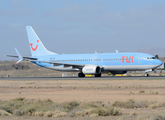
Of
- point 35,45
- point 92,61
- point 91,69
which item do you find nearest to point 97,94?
point 91,69

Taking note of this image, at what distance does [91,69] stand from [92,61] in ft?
11.0

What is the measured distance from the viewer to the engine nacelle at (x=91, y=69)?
49250mm

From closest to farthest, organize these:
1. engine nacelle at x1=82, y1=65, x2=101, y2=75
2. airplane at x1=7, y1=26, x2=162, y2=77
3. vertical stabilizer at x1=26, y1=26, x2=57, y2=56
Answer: airplane at x1=7, y1=26, x2=162, y2=77 → engine nacelle at x1=82, y1=65, x2=101, y2=75 → vertical stabilizer at x1=26, y1=26, x2=57, y2=56

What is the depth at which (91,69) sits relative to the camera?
49.4 m

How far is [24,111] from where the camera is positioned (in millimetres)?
13852

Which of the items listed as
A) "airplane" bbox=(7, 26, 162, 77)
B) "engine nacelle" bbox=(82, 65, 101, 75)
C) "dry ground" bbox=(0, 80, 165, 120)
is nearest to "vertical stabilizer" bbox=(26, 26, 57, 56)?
"airplane" bbox=(7, 26, 162, 77)

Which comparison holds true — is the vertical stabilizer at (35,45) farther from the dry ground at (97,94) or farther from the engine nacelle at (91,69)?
the dry ground at (97,94)

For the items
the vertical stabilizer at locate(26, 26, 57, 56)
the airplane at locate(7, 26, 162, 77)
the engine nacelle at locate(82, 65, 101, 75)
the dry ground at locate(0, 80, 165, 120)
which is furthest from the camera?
the vertical stabilizer at locate(26, 26, 57, 56)

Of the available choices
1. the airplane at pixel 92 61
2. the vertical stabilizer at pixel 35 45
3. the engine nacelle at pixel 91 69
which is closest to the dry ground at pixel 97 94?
the airplane at pixel 92 61

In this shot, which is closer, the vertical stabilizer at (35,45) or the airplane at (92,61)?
the airplane at (92,61)

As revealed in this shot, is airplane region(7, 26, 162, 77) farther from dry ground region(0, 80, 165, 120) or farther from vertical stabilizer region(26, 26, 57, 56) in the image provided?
dry ground region(0, 80, 165, 120)

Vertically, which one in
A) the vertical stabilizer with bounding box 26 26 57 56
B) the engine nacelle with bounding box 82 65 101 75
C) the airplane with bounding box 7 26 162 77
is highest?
the vertical stabilizer with bounding box 26 26 57 56

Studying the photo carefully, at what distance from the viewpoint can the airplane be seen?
157ft

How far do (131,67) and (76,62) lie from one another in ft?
38.5
